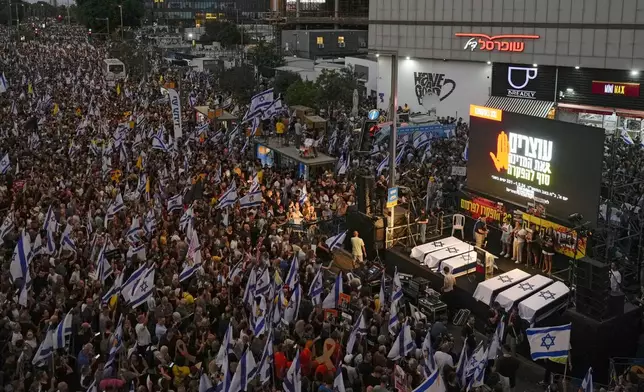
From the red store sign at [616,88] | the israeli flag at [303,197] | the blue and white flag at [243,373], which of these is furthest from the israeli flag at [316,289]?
the red store sign at [616,88]

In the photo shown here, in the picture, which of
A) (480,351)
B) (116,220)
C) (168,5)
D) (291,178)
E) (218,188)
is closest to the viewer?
(480,351)

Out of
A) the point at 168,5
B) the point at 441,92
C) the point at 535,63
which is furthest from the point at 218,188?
the point at 168,5

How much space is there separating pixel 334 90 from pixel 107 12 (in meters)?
76.6

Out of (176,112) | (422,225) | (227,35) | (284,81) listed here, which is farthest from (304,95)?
(227,35)

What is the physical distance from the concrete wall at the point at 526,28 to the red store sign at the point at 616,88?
86cm

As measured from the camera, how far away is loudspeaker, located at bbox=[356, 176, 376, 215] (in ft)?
71.3

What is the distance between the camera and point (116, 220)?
64.2ft

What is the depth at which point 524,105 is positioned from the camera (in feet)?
130

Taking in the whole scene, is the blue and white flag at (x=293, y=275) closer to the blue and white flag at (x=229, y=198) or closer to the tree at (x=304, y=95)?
the blue and white flag at (x=229, y=198)

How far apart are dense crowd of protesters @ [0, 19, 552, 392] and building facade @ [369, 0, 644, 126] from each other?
29.5 feet

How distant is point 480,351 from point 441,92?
114ft

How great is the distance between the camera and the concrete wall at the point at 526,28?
34.1 m

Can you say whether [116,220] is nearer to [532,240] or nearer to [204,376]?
[204,376]

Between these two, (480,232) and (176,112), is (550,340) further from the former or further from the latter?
(176,112)
